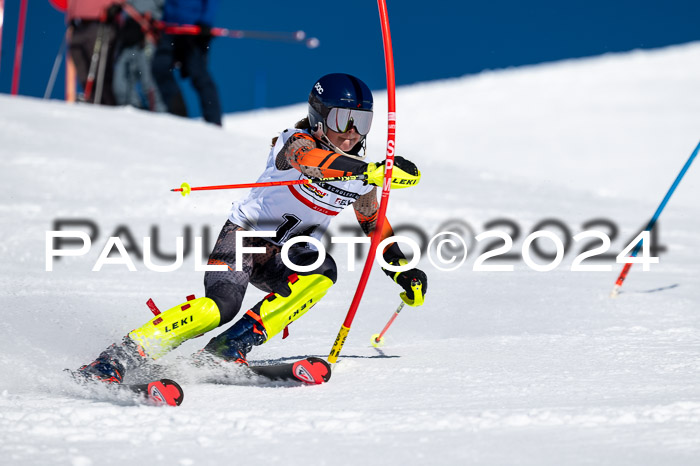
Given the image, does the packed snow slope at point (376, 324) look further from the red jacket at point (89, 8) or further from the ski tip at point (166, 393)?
the red jacket at point (89, 8)

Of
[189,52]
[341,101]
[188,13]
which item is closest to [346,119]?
[341,101]

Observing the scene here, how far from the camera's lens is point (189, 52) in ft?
29.5

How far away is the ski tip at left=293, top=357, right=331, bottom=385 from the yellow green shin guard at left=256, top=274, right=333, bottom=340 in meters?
0.19

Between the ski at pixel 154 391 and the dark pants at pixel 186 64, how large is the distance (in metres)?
6.42

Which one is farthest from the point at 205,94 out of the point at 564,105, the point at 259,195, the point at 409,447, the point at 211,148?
the point at 564,105

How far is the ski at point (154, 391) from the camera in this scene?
9.01 ft

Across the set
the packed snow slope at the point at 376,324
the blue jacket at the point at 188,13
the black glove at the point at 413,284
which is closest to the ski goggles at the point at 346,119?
the black glove at the point at 413,284

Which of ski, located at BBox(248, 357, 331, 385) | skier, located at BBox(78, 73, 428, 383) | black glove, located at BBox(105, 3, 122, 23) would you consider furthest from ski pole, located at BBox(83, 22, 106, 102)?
ski, located at BBox(248, 357, 331, 385)

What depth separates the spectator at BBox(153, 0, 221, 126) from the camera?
354 inches

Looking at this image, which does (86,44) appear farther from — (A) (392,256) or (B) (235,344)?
(B) (235,344)

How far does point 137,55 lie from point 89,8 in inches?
28.8

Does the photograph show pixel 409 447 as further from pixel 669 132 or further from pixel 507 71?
pixel 507 71

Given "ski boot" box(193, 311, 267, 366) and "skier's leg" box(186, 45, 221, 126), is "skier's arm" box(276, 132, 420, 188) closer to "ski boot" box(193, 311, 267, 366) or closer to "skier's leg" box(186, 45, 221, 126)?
"ski boot" box(193, 311, 267, 366)

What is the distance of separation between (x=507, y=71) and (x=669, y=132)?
708 centimetres
